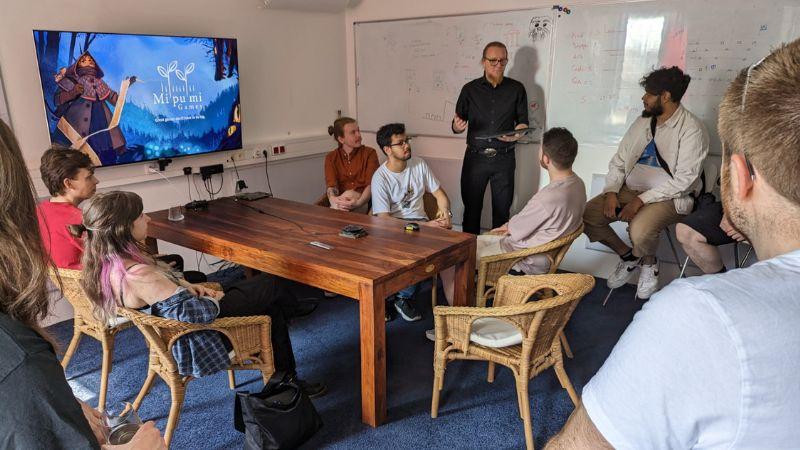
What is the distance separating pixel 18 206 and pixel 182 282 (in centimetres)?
137

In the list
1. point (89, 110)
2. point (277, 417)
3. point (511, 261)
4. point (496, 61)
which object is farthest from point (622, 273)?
point (89, 110)

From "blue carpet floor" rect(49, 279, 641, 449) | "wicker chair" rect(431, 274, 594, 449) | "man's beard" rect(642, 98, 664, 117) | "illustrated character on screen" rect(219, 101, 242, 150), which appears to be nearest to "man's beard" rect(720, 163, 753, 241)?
"wicker chair" rect(431, 274, 594, 449)

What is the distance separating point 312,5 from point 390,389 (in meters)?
3.35

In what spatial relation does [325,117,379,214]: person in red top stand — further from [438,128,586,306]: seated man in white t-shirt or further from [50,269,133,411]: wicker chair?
[50,269,133,411]: wicker chair

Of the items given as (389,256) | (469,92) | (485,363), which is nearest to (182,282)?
(389,256)

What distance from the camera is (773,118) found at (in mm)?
603

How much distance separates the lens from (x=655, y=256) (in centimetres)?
335

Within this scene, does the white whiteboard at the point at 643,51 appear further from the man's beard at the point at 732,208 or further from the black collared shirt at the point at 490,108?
the man's beard at the point at 732,208

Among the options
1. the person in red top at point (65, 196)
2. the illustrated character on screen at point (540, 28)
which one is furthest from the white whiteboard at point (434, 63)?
the person in red top at point (65, 196)

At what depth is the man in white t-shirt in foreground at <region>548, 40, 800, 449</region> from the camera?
1.80 ft

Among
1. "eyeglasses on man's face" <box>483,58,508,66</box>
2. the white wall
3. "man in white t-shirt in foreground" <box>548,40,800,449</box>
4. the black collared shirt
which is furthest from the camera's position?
the black collared shirt

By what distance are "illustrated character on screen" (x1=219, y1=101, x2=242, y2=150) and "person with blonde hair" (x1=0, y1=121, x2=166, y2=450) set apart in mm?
3203

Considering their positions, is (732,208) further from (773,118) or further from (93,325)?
(93,325)

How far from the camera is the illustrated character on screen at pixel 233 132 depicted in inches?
154
